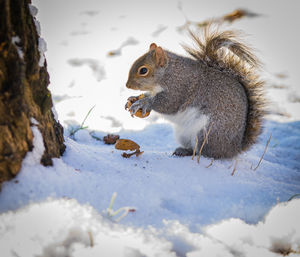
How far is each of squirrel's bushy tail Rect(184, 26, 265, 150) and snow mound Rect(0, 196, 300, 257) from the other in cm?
82

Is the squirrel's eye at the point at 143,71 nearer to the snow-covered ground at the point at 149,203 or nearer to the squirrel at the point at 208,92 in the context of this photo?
the squirrel at the point at 208,92

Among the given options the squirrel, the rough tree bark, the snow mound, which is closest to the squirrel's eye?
the squirrel

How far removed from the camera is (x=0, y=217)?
0.80 meters

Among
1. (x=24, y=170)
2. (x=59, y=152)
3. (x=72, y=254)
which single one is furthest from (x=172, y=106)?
(x=72, y=254)

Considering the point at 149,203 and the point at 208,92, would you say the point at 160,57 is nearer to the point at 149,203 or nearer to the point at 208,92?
the point at 208,92

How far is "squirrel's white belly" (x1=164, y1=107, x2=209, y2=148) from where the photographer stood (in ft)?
5.25

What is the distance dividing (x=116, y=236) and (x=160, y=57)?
1.27 metres

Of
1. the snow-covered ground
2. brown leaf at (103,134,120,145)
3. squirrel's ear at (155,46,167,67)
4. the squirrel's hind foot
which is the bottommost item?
brown leaf at (103,134,120,145)

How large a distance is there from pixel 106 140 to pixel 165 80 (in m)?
0.65

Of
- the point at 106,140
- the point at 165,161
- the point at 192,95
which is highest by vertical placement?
the point at 192,95

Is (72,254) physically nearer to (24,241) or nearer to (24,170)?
(24,241)

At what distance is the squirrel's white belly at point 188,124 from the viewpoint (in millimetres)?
1600

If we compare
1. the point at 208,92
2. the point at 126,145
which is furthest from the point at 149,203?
the point at 208,92

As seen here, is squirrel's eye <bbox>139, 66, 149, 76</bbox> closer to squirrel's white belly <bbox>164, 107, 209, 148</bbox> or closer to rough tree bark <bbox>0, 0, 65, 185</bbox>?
squirrel's white belly <bbox>164, 107, 209, 148</bbox>
